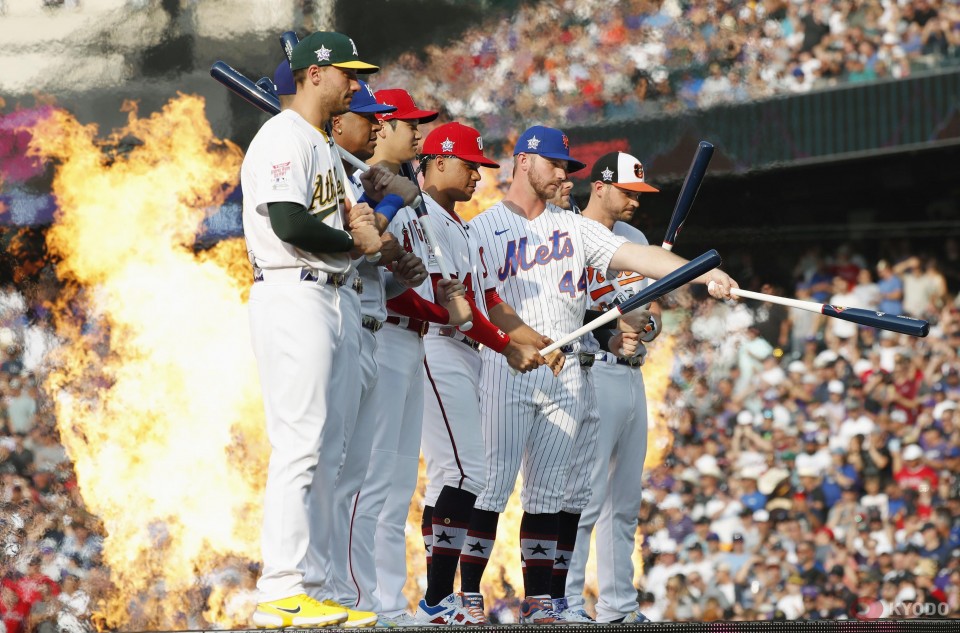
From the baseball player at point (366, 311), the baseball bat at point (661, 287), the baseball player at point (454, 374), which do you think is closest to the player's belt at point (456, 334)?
the baseball player at point (454, 374)

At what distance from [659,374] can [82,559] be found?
16.5ft

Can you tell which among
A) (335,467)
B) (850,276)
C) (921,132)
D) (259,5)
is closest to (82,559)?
(259,5)

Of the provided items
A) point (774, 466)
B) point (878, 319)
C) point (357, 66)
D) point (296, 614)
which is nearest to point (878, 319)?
point (878, 319)

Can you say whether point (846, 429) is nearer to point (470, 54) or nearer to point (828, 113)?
point (828, 113)

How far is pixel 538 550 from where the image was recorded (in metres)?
5.00

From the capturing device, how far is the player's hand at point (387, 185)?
4062 millimetres

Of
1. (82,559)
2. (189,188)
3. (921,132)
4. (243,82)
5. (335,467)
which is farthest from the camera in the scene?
(921,132)

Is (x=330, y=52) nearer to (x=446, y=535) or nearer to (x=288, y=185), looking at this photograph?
(x=288, y=185)

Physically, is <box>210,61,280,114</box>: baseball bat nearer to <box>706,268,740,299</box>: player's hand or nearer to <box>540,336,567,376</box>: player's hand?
<box>540,336,567,376</box>: player's hand

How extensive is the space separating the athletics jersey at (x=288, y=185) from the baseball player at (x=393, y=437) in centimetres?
61

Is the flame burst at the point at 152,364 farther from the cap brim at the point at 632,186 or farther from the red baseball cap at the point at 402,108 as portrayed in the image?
the red baseball cap at the point at 402,108

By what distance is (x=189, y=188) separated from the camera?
32.5ft

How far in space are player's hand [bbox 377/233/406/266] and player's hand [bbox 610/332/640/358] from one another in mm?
1728

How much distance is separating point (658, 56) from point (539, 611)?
7.44 meters
